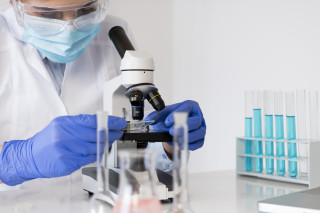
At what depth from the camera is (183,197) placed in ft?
2.60

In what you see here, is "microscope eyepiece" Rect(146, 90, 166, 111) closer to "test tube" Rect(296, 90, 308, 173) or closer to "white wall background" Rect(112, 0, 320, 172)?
"test tube" Rect(296, 90, 308, 173)

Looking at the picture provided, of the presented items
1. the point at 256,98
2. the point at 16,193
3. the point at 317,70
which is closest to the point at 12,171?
the point at 16,193

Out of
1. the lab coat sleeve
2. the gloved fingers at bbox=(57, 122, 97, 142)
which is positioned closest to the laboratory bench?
the lab coat sleeve

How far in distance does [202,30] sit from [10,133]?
1.90m

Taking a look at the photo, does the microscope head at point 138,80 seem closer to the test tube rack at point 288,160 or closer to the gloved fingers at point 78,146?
the gloved fingers at point 78,146

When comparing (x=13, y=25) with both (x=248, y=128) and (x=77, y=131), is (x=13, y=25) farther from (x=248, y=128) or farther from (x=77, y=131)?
(x=248, y=128)

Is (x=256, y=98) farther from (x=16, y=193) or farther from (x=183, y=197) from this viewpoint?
(x=183, y=197)

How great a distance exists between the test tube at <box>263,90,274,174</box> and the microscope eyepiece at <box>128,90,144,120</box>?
84 centimetres

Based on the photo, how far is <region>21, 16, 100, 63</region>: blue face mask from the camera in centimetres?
185

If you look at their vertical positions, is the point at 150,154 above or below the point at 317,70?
below

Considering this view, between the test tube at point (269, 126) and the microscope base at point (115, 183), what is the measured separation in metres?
0.67

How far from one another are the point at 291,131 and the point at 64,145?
114 cm

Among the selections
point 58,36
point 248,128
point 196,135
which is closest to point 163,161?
point 196,135

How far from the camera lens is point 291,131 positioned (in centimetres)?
209
